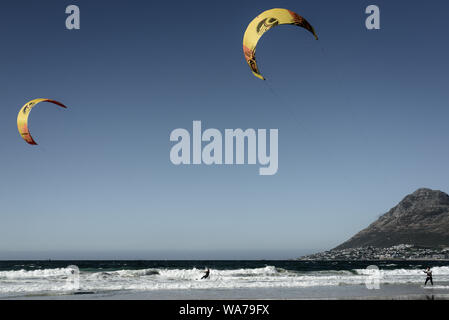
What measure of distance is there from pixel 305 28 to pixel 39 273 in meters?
40.7

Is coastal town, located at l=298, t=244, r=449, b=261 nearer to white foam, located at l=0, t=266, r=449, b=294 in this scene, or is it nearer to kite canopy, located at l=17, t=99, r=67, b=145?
white foam, located at l=0, t=266, r=449, b=294

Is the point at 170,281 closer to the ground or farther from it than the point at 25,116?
closer to the ground

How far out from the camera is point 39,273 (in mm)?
46000

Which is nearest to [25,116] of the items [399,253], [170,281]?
[170,281]

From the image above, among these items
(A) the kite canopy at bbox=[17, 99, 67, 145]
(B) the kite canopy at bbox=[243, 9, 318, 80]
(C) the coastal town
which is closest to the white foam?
(A) the kite canopy at bbox=[17, 99, 67, 145]

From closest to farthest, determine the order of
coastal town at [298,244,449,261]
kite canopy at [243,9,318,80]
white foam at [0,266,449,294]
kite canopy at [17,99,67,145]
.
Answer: kite canopy at [243,9,318,80] < kite canopy at [17,99,67,145] < white foam at [0,266,449,294] < coastal town at [298,244,449,261]

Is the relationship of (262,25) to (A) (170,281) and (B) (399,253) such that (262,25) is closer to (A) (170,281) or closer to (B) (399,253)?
(A) (170,281)

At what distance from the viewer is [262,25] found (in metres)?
16.5

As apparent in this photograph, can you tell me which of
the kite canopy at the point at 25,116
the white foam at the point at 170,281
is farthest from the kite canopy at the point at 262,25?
the white foam at the point at 170,281

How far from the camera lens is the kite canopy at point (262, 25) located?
16203mm

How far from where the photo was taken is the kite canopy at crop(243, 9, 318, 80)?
1620cm

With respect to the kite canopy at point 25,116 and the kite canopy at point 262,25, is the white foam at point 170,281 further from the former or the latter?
the kite canopy at point 262,25
